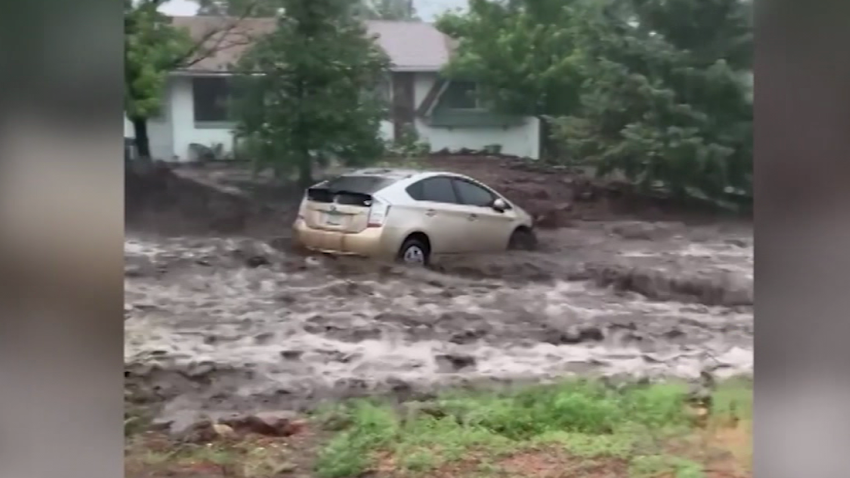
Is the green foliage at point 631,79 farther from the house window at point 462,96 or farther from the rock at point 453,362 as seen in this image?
the rock at point 453,362

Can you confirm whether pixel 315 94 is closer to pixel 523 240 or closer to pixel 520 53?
pixel 520 53

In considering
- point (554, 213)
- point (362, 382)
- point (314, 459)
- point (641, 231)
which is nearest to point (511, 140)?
point (554, 213)

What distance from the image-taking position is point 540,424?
224cm

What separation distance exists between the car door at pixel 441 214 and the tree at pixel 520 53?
0.86ft

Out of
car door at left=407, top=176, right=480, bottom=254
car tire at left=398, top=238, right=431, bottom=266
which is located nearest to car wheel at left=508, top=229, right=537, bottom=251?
car door at left=407, top=176, right=480, bottom=254

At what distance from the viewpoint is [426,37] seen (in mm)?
2223

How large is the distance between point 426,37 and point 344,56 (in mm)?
220

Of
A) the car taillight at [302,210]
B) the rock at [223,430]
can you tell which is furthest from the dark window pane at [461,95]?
the rock at [223,430]

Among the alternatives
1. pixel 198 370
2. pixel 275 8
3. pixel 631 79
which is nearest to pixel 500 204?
pixel 631 79

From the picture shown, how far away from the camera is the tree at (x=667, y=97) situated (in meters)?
2.26

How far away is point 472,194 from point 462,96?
0.26 m
